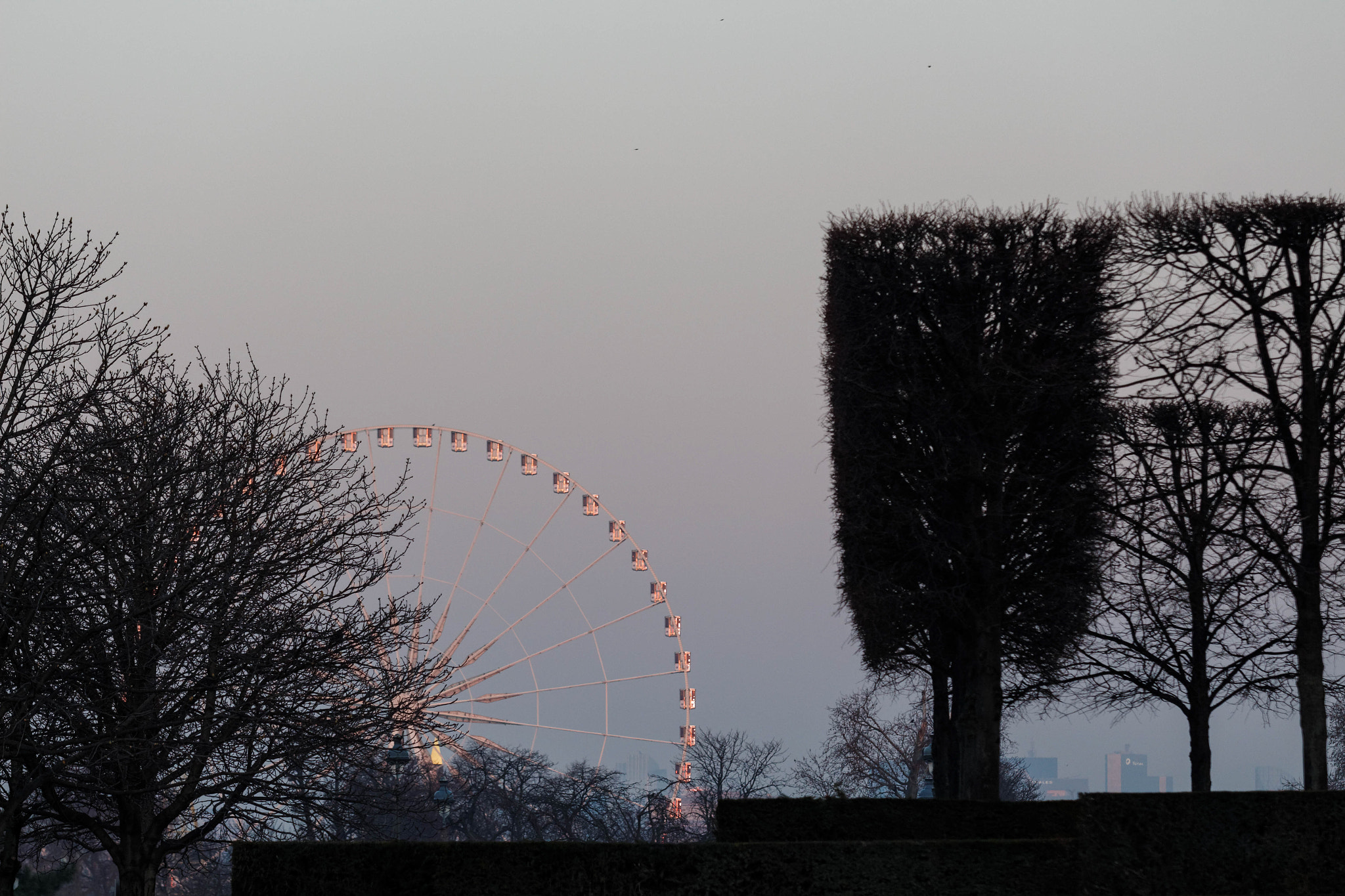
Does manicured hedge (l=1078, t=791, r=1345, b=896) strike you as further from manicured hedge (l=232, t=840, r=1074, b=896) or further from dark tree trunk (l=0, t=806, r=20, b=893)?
dark tree trunk (l=0, t=806, r=20, b=893)

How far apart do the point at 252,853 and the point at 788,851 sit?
555 cm

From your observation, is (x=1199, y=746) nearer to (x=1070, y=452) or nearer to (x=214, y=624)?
(x=1070, y=452)

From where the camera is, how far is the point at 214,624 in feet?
46.6

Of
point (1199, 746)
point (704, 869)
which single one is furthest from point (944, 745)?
point (704, 869)

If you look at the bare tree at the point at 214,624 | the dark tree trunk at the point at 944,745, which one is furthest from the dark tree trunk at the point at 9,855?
the dark tree trunk at the point at 944,745

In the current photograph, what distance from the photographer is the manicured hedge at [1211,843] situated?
1285cm

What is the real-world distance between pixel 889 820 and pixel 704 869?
4013mm

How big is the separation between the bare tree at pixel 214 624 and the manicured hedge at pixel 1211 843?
7902 millimetres

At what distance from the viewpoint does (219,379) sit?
709 inches

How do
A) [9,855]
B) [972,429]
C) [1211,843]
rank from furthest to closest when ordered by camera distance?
[972,429] → [9,855] → [1211,843]

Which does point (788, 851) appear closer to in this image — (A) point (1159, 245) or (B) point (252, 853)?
(B) point (252, 853)

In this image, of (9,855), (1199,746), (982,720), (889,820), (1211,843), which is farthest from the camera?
(1199,746)

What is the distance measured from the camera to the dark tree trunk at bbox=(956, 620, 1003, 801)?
1852 cm

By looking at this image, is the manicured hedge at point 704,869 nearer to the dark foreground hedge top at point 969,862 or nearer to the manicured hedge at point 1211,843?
the dark foreground hedge top at point 969,862
